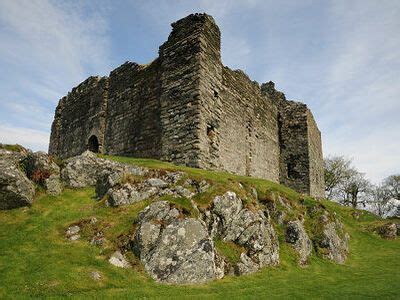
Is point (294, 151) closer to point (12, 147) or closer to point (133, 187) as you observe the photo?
point (133, 187)

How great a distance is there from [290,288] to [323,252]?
6.37 metres

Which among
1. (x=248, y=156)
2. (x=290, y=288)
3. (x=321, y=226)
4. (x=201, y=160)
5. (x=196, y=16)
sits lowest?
(x=290, y=288)

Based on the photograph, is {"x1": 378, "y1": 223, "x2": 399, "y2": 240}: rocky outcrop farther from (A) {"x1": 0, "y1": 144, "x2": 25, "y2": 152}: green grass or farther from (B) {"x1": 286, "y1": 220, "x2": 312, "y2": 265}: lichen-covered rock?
(A) {"x1": 0, "y1": 144, "x2": 25, "y2": 152}: green grass

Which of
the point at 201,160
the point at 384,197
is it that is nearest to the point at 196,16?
the point at 201,160

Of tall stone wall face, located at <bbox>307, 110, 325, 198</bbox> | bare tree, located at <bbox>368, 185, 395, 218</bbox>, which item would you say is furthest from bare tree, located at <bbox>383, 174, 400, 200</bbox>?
tall stone wall face, located at <bbox>307, 110, 325, 198</bbox>

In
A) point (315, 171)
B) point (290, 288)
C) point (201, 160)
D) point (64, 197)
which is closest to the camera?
point (290, 288)

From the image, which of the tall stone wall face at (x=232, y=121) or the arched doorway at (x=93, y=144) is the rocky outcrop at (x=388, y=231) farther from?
the arched doorway at (x=93, y=144)

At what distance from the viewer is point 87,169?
667 inches

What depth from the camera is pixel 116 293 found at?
9734mm

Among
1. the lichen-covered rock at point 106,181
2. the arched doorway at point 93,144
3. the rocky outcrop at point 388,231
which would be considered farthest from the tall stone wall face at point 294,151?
the lichen-covered rock at point 106,181

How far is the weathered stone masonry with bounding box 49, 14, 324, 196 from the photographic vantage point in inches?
848

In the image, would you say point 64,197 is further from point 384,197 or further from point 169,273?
point 384,197

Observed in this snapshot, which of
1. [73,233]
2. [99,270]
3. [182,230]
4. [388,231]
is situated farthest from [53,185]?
[388,231]

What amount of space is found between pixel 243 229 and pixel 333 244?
651 cm
